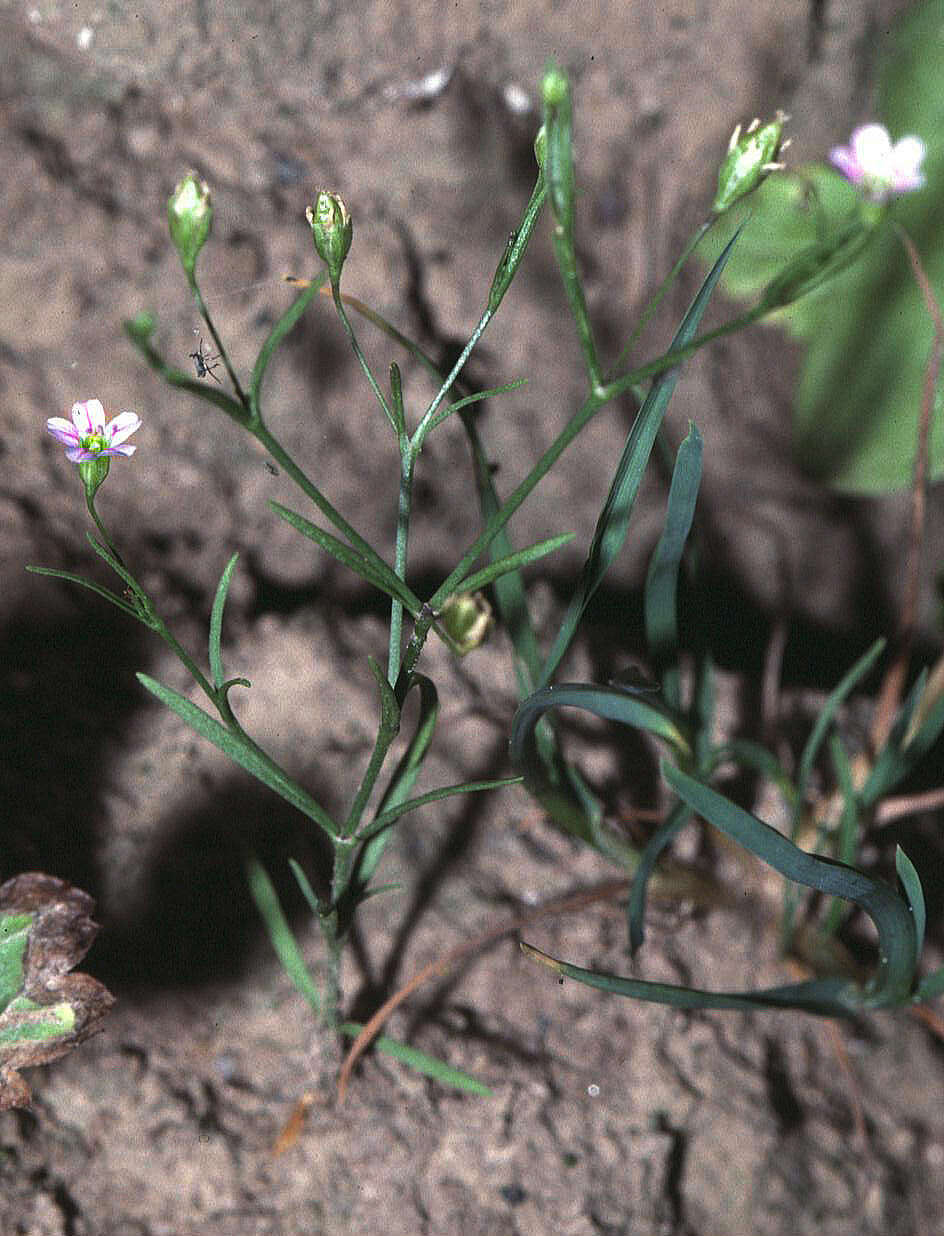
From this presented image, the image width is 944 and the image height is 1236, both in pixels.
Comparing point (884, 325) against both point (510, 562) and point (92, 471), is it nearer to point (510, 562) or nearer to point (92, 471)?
point (510, 562)

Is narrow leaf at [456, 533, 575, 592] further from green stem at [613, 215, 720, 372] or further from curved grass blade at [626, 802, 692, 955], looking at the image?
curved grass blade at [626, 802, 692, 955]

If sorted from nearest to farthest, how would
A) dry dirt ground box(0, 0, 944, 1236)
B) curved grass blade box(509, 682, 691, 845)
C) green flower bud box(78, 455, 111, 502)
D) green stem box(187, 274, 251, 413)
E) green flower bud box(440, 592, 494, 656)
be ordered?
1. green stem box(187, 274, 251, 413)
2. green flower bud box(78, 455, 111, 502)
3. curved grass blade box(509, 682, 691, 845)
4. green flower bud box(440, 592, 494, 656)
5. dry dirt ground box(0, 0, 944, 1236)

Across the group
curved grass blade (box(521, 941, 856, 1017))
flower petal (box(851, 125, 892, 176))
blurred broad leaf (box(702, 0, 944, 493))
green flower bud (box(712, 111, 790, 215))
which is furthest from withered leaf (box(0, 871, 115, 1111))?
blurred broad leaf (box(702, 0, 944, 493))

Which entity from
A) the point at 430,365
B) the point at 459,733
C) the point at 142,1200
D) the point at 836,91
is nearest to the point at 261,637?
the point at 459,733

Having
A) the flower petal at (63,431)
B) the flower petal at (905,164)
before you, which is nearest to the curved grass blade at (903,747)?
the flower petal at (905,164)

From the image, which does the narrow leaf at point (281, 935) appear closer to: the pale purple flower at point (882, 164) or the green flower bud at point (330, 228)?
the green flower bud at point (330, 228)

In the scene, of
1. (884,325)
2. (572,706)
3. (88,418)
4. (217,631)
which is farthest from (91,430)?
(884,325)

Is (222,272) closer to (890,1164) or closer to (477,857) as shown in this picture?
(477,857)
